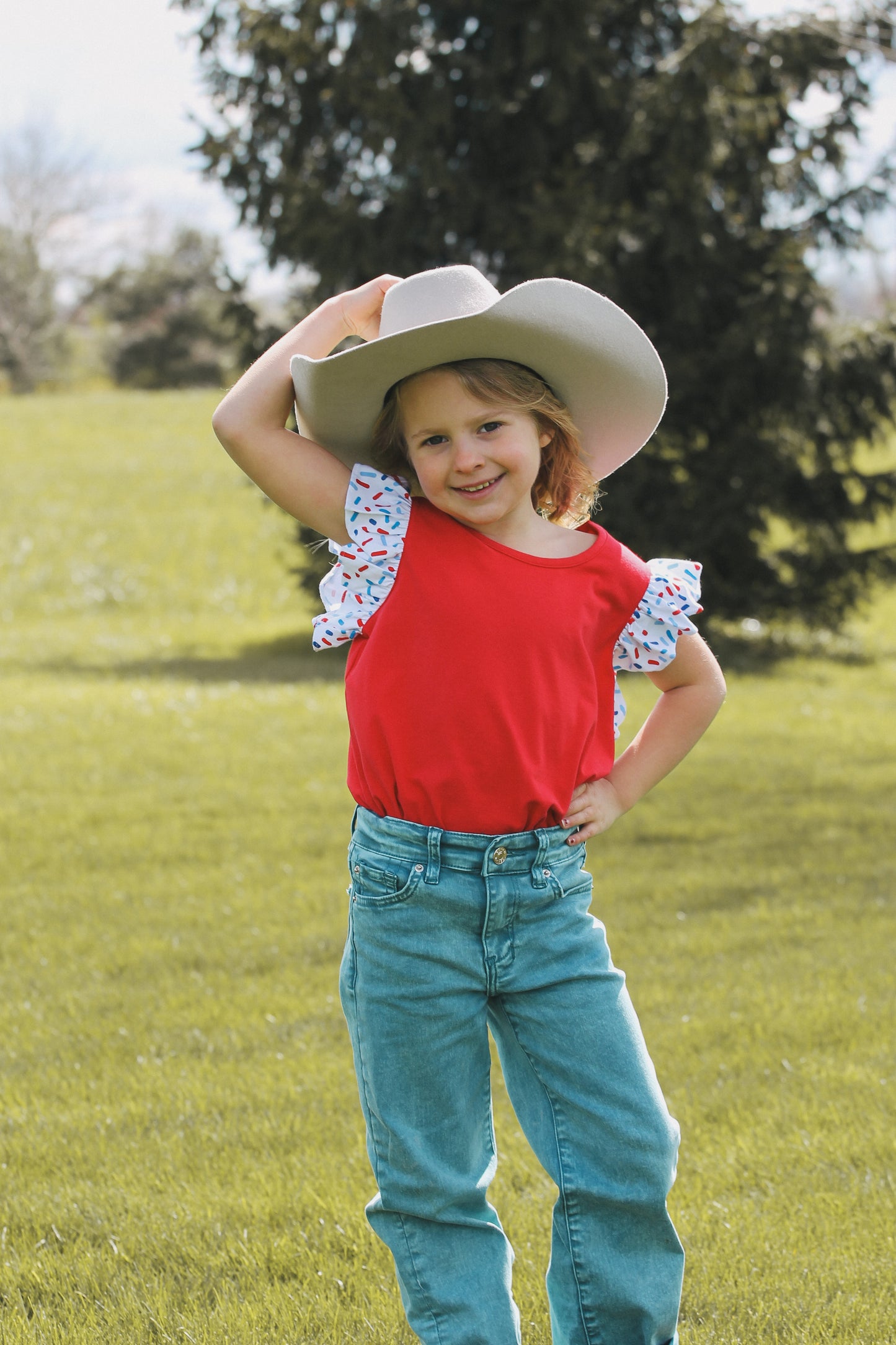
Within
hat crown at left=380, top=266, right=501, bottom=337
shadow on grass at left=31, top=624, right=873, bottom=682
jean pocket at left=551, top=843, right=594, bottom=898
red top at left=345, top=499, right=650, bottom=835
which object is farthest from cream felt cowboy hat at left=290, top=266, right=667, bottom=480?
shadow on grass at left=31, top=624, right=873, bottom=682

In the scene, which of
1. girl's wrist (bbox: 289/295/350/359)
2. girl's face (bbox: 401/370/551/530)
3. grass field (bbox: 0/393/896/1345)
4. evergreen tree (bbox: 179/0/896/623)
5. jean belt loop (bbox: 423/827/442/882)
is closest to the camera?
jean belt loop (bbox: 423/827/442/882)

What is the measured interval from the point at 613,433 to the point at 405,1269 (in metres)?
1.48

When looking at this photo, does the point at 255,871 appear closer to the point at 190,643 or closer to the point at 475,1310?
the point at 475,1310

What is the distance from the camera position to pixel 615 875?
5.74m

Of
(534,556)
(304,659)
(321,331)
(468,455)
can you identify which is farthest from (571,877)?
(304,659)

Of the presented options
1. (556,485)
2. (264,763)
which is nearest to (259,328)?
(264,763)

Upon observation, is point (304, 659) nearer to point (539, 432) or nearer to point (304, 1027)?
point (304, 1027)

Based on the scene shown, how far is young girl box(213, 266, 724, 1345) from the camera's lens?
2137mm

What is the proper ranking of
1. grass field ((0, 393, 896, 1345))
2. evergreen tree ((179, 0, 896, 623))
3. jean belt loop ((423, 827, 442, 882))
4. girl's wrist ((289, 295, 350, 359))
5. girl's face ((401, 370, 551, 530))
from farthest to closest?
evergreen tree ((179, 0, 896, 623)) < grass field ((0, 393, 896, 1345)) < girl's wrist ((289, 295, 350, 359)) < girl's face ((401, 370, 551, 530)) < jean belt loop ((423, 827, 442, 882))

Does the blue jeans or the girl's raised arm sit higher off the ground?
the girl's raised arm

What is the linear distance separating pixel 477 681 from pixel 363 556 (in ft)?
0.92

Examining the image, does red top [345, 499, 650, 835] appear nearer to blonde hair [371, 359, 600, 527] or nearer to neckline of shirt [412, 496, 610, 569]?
neckline of shirt [412, 496, 610, 569]

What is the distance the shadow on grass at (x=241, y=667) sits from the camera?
474 inches

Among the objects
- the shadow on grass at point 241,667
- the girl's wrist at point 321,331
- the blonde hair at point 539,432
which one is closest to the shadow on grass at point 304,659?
the shadow on grass at point 241,667
